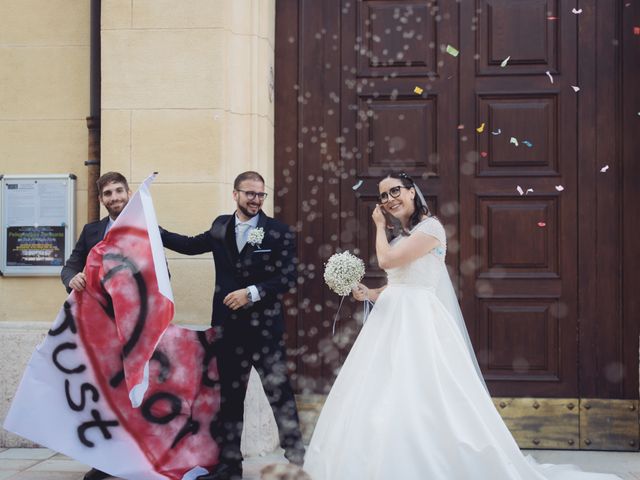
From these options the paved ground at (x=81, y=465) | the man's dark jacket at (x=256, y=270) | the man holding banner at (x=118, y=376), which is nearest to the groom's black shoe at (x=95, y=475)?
the man holding banner at (x=118, y=376)

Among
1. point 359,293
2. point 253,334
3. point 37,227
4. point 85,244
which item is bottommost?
point 253,334

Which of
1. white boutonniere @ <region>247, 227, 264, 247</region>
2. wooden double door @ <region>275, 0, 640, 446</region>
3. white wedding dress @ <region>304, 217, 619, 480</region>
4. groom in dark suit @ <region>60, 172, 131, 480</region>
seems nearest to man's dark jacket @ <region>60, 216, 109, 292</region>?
groom in dark suit @ <region>60, 172, 131, 480</region>

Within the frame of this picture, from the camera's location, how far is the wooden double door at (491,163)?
595 cm

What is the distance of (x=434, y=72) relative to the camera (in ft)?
20.0

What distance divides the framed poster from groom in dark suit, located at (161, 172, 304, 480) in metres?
1.54

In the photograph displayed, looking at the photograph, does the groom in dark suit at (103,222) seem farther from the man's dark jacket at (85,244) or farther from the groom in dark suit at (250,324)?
the groom in dark suit at (250,324)

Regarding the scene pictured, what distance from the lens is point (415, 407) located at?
4379 mm

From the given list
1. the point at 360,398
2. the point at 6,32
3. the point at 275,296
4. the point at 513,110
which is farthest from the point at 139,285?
the point at 513,110

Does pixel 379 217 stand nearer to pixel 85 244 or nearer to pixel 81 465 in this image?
→ pixel 85 244

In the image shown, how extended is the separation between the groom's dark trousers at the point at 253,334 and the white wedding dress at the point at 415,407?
0.38 metres

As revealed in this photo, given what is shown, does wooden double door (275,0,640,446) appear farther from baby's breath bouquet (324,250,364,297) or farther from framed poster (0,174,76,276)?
framed poster (0,174,76,276)

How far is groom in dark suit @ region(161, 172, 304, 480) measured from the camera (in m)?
4.92

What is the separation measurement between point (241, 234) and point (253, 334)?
24.7 inches

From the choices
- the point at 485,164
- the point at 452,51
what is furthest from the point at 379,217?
the point at 452,51
